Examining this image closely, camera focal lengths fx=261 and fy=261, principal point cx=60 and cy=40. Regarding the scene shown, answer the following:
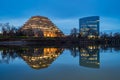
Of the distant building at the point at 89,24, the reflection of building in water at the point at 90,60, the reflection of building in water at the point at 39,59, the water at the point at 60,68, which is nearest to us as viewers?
the water at the point at 60,68

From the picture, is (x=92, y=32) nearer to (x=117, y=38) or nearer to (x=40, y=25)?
(x=117, y=38)

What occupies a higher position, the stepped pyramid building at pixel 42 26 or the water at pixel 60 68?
the stepped pyramid building at pixel 42 26

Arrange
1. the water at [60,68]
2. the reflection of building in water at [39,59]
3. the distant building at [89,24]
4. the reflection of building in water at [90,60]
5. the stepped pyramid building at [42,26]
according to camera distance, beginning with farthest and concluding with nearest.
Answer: the distant building at [89,24]
the stepped pyramid building at [42,26]
the reflection of building in water at [90,60]
the reflection of building in water at [39,59]
the water at [60,68]

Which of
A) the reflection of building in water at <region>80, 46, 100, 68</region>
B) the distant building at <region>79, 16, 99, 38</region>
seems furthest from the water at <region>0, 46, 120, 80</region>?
the distant building at <region>79, 16, 99, 38</region>

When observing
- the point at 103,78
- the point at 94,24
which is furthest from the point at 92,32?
the point at 103,78

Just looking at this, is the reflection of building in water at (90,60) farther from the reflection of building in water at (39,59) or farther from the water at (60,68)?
the reflection of building in water at (39,59)

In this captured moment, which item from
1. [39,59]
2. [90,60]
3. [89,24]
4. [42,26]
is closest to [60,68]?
[39,59]

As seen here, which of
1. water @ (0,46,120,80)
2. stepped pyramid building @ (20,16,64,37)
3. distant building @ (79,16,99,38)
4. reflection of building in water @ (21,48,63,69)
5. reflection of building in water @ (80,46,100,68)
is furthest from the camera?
distant building @ (79,16,99,38)

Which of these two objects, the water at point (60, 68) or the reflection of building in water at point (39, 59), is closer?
the water at point (60, 68)

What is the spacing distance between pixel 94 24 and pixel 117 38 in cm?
1482

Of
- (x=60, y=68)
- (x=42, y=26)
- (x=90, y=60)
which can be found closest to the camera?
(x=60, y=68)

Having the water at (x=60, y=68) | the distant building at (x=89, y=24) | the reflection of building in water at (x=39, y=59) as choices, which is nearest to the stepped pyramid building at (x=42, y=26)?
the distant building at (x=89, y=24)

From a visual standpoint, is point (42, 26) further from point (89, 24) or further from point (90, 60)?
point (90, 60)

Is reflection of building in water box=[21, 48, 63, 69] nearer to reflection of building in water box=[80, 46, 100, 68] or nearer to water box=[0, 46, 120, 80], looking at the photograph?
water box=[0, 46, 120, 80]
